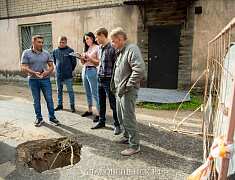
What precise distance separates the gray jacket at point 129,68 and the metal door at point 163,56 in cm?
445

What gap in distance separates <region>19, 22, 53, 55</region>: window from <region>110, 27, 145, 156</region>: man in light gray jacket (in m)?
7.36

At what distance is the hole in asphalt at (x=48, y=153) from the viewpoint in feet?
10.1

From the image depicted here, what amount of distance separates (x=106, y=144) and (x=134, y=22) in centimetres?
524

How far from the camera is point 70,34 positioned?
8875mm

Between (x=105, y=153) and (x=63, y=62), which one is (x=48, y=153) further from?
(x=63, y=62)

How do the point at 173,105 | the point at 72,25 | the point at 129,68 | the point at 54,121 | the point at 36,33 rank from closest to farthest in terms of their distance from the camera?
the point at 129,68, the point at 54,121, the point at 173,105, the point at 72,25, the point at 36,33

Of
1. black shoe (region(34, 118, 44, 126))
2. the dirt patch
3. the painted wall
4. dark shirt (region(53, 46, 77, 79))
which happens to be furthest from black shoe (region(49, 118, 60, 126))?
the painted wall

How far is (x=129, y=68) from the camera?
295 cm

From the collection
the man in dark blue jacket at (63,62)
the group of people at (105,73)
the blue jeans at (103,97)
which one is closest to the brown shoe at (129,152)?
the group of people at (105,73)

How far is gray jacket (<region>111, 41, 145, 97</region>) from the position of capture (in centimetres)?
281

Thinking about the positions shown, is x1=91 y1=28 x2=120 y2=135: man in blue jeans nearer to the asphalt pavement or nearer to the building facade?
the asphalt pavement

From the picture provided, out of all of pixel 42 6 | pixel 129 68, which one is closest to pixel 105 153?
pixel 129 68

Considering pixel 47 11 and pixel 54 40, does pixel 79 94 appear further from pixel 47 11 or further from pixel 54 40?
pixel 47 11

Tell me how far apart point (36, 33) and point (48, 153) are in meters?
8.16
